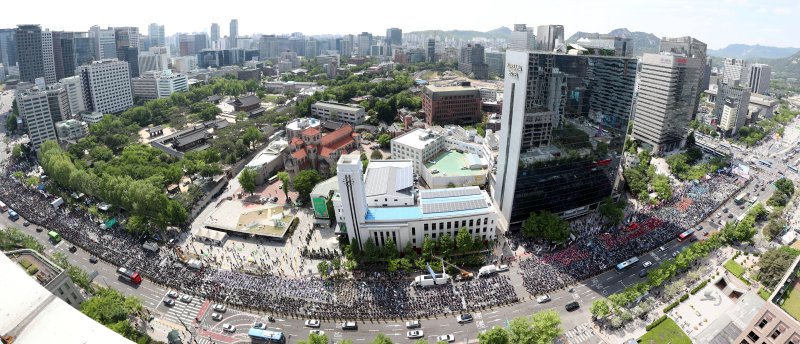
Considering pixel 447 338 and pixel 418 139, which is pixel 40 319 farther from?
pixel 418 139

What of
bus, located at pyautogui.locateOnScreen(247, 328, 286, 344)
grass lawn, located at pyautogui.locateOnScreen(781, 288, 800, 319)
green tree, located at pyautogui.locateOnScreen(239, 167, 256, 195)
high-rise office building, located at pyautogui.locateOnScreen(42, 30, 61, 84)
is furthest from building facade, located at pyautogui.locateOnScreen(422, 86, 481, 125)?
high-rise office building, located at pyautogui.locateOnScreen(42, 30, 61, 84)

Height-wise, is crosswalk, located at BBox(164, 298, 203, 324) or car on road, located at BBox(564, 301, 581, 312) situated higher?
car on road, located at BBox(564, 301, 581, 312)

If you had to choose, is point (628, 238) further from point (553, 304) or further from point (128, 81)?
point (128, 81)

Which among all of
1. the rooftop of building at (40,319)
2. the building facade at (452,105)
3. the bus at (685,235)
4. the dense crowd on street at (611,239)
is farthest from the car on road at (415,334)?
the building facade at (452,105)

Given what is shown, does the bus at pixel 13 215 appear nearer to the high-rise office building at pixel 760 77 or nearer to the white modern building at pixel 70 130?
the white modern building at pixel 70 130

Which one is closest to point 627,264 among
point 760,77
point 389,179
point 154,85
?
point 389,179

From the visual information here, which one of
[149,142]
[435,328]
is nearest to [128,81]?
[149,142]

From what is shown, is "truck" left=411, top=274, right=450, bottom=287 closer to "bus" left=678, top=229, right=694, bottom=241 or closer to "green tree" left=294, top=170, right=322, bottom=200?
"green tree" left=294, top=170, right=322, bottom=200
